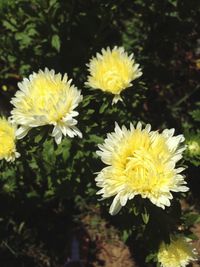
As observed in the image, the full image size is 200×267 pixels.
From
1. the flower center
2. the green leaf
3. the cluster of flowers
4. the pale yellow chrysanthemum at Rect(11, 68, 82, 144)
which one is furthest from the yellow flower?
the green leaf

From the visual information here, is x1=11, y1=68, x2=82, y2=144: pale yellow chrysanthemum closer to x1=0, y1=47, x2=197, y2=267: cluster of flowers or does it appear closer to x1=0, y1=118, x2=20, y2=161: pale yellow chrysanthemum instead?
x1=0, y1=47, x2=197, y2=267: cluster of flowers

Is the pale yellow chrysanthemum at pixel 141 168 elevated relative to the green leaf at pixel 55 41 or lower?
lower

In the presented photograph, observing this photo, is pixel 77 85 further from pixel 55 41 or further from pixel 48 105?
pixel 48 105

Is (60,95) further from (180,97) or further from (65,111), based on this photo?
(180,97)

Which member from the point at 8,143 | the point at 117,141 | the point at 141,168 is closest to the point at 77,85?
the point at 8,143

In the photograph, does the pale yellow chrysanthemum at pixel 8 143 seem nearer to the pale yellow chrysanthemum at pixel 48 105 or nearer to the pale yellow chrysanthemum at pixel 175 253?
the pale yellow chrysanthemum at pixel 48 105

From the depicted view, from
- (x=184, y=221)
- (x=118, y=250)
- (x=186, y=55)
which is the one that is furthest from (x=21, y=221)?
(x=186, y=55)

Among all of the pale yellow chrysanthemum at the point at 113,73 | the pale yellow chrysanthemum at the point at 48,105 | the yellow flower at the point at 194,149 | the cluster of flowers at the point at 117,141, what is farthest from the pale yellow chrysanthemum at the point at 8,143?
the yellow flower at the point at 194,149
